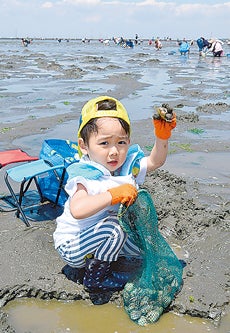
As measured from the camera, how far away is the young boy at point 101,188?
2867 millimetres

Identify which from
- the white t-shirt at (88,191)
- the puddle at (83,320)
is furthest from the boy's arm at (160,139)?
the puddle at (83,320)

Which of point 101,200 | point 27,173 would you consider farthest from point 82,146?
point 27,173

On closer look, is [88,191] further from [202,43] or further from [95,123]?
[202,43]

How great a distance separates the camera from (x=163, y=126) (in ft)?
10.4

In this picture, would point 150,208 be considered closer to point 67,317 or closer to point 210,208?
point 67,317

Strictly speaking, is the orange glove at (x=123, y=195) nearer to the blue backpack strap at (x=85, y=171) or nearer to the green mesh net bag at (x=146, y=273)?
the green mesh net bag at (x=146, y=273)

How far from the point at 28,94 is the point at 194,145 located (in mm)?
7545

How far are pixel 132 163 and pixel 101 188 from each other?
1.22ft

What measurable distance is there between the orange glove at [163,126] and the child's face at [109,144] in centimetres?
26

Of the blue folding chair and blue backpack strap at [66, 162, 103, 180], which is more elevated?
blue backpack strap at [66, 162, 103, 180]

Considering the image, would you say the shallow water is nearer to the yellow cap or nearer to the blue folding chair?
the blue folding chair

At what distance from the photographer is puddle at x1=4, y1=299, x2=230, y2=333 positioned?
294 cm

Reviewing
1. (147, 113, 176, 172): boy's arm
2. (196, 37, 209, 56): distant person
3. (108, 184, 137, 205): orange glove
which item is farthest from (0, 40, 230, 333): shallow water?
(196, 37, 209, 56): distant person

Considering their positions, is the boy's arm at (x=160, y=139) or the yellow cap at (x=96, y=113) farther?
the boy's arm at (x=160, y=139)
